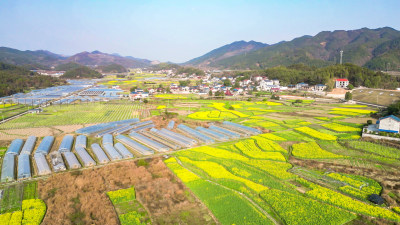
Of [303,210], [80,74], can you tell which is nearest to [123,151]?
[303,210]

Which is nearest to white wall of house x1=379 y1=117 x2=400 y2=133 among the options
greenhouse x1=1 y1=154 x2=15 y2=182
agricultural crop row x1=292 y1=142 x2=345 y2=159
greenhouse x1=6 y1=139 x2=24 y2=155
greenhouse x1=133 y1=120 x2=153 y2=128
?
agricultural crop row x1=292 y1=142 x2=345 y2=159

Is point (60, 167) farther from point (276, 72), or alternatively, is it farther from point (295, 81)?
point (276, 72)

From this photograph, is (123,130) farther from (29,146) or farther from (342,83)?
(342,83)

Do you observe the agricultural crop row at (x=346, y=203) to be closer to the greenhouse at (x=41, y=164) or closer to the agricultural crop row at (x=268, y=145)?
the agricultural crop row at (x=268, y=145)

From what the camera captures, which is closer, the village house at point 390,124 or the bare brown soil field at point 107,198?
the bare brown soil field at point 107,198

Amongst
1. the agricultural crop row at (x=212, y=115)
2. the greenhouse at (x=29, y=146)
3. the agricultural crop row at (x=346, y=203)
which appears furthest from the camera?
Result: the agricultural crop row at (x=212, y=115)

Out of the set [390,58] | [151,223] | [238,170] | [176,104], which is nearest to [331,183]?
[238,170]

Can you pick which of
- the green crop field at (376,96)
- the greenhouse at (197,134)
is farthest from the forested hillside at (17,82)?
the green crop field at (376,96)

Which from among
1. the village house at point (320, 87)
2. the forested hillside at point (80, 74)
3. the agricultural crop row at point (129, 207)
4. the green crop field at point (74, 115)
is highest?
the forested hillside at point (80, 74)
